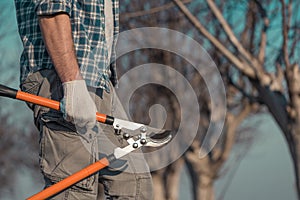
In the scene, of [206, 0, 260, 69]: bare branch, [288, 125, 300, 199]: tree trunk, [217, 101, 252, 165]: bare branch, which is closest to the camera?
[288, 125, 300, 199]: tree trunk

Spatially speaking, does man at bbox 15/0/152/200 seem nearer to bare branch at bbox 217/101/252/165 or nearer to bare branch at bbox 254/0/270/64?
bare branch at bbox 254/0/270/64

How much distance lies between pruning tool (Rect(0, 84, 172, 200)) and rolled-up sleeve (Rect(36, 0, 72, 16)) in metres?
0.41

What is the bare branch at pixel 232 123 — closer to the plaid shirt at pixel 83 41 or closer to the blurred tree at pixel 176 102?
the blurred tree at pixel 176 102

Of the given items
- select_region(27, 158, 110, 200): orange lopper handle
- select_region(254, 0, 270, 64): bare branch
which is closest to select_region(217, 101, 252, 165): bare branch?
select_region(254, 0, 270, 64): bare branch

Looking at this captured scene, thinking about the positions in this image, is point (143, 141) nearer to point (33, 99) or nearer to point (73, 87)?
point (73, 87)

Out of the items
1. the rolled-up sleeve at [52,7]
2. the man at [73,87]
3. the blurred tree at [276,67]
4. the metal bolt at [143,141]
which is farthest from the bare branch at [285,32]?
the rolled-up sleeve at [52,7]

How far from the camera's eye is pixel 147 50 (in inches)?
596

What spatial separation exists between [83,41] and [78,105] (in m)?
0.39

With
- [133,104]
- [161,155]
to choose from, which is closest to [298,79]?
[161,155]

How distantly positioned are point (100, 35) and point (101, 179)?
76 centimetres

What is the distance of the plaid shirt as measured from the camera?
11.7 feet

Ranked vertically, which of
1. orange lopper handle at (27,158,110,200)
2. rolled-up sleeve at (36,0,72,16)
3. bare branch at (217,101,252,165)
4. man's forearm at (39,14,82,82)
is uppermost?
rolled-up sleeve at (36,0,72,16)

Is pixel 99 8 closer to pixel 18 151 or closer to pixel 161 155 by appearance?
pixel 161 155

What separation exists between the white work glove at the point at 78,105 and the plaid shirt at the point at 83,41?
0.55 feet
